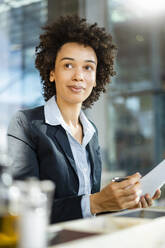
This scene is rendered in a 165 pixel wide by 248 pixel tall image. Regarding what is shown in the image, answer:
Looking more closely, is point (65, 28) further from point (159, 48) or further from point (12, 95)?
point (159, 48)

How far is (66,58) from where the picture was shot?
1.83 meters

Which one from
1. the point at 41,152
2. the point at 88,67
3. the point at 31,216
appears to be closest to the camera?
the point at 31,216

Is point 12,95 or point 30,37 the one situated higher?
point 30,37

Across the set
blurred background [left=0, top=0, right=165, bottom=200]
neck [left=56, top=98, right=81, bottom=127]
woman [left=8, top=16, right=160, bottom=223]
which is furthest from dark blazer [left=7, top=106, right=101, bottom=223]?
blurred background [left=0, top=0, right=165, bottom=200]

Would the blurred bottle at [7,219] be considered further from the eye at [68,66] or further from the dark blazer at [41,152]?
the eye at [68,66]

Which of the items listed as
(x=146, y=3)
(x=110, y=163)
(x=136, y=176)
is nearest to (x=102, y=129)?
(x=110, y=163)

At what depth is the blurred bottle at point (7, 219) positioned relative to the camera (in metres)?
0.81

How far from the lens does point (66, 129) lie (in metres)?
1.84

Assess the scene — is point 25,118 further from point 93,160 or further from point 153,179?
point 153,179

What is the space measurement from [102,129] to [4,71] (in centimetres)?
140

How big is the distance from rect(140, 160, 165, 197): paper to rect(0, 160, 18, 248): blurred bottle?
901 millimetres

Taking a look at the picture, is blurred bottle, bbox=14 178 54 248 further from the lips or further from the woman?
the lips

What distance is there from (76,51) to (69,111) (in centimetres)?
29

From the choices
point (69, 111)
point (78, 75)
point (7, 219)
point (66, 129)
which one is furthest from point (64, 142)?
point (7, 219)
